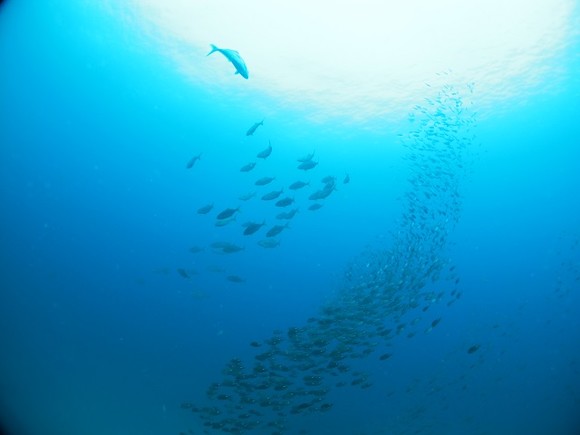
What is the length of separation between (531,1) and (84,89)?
43.2ft

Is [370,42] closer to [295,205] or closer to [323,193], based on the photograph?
[323,193]

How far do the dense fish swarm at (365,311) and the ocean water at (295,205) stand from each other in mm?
96

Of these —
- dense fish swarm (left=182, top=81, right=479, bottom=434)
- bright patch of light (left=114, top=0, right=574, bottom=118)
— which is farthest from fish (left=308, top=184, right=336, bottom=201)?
bright patch of light (left=114, top=0, right=574, bottom=118)

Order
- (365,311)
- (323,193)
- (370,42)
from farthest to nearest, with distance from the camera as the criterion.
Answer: (370,42) < (365,311) < (323,193)

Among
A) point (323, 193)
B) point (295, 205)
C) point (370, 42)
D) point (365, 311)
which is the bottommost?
point (365, 311)

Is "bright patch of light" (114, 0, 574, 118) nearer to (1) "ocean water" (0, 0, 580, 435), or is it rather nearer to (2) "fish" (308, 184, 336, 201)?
(1) "ocean water" (0, 0, 580, 435)

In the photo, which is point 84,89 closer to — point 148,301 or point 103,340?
point 103,340

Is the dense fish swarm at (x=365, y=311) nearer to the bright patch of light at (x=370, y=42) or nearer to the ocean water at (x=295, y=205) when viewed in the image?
the ocean water at (x=295, y=205)

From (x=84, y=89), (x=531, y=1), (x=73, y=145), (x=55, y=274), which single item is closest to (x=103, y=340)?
(x=55, y=274)

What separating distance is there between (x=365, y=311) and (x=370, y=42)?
23.7ft

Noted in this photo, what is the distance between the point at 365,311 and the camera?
8.84m

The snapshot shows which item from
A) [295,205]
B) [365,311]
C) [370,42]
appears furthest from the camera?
[295,205]

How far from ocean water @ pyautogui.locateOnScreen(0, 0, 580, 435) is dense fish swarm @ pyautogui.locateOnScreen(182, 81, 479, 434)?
0.10 metres

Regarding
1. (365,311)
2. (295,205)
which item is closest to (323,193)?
(365,311)
